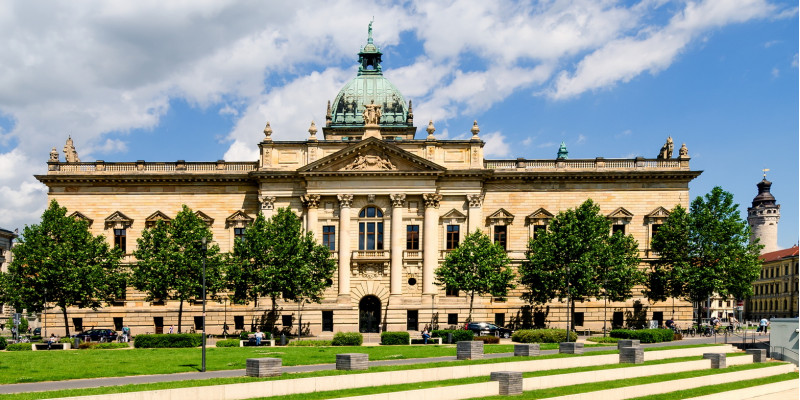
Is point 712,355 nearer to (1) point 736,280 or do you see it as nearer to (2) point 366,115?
(1) point 736,280

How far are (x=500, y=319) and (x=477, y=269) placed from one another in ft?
33.8

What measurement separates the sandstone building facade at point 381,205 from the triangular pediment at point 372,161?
0.13 metres

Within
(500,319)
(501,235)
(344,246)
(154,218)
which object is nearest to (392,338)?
(344,246)

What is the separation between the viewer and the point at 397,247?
76.9 metres

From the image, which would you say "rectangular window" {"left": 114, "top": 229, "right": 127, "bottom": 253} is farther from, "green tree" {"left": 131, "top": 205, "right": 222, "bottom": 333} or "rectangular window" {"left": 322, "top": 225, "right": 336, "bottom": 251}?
"rectangular window" {"left": 322, "top": 225, "right": 336, "bottom": 251}

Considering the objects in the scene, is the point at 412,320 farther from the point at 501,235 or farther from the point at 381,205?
the point at 501,235

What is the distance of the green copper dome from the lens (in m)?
101

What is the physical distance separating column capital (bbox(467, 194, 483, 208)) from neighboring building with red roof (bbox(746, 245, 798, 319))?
8189 cm

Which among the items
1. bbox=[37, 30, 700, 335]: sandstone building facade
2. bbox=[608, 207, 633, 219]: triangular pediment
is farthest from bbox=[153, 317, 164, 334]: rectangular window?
bbox=[608, 207, 633, 219]: triangular pediment

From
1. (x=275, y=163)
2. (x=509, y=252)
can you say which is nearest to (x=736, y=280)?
(x=509, y=252)

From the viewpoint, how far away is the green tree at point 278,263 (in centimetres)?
6862

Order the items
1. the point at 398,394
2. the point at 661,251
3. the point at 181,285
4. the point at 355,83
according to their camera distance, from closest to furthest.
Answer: the point at 398,394, the point at 181,285, the point at 661,251, the point at 355,83

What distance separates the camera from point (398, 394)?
30.5 metres

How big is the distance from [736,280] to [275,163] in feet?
136
